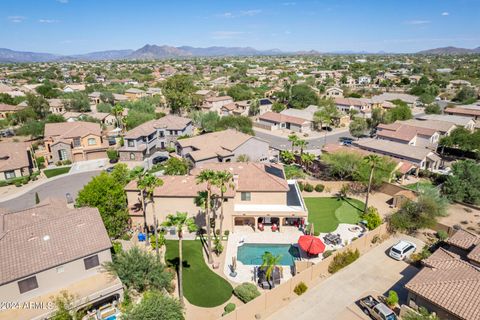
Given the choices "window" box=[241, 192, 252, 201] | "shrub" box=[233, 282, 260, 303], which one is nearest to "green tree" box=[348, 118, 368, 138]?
"window" box=[241, 192, 252, 201]

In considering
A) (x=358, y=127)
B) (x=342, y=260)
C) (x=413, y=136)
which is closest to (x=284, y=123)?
(x=358, y=127)

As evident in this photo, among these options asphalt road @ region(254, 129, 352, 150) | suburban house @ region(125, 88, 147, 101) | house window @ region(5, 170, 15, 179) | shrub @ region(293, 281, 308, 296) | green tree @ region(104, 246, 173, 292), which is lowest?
shrub @ region(293, 281, 308, 296)

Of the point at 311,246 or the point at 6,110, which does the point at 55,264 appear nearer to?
the point at 311,246

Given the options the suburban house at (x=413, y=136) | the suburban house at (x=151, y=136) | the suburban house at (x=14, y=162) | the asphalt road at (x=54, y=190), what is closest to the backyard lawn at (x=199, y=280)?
the asphalt road at (x=54, y=190)

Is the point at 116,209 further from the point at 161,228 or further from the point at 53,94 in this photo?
the point at 53,94

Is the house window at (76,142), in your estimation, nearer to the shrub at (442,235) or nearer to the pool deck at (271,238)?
the pool deck at (271,238)

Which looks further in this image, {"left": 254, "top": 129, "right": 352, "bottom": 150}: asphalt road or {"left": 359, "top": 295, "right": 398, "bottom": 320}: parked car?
{"left": 254, "top": 129, "right": 352, "bottom": 150}: asphalt road

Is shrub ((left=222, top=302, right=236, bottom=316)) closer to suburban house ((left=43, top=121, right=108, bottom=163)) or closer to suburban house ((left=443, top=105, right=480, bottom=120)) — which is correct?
suburban house ((left=43, top=121, right=108, bottom=163))
